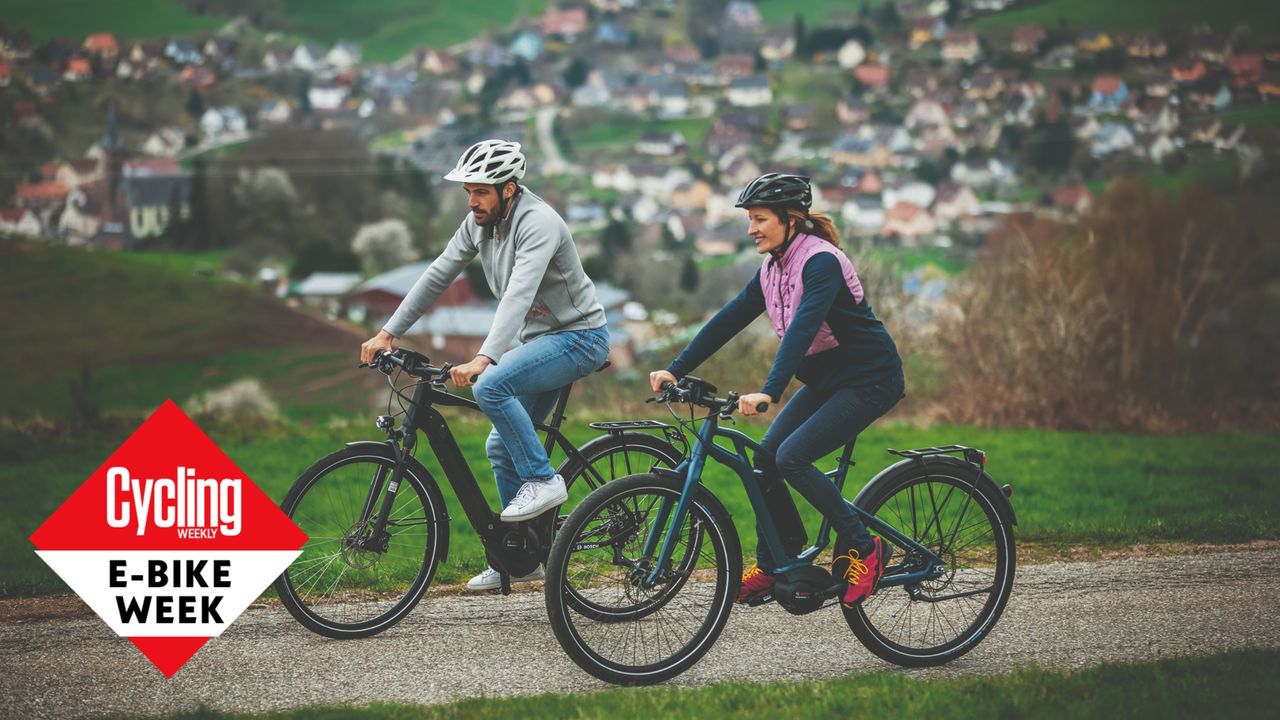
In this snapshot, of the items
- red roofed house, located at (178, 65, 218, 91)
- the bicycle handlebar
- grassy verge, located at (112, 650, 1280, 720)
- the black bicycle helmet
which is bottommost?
red roofed house, located at (178, 65, 218, 91)

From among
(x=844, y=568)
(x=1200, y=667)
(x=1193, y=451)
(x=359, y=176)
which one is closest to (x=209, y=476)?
(x=844, y=568)

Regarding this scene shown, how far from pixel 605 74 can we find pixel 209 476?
86.5 meters

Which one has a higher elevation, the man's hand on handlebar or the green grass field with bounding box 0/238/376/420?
the man's hand on handlebar

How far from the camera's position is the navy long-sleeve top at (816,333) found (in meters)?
4.95

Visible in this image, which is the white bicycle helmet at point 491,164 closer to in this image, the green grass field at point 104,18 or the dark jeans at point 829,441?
the dark jeans at point 829,441

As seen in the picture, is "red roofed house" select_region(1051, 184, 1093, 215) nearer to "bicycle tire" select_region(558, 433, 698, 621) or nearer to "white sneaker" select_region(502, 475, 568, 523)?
"bicycle tire" select_region(558, 433, 698, 621)

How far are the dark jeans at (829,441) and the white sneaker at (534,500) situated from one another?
992 millimetres

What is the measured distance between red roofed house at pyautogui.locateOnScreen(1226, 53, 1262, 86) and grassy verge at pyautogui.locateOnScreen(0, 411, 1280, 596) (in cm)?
4073

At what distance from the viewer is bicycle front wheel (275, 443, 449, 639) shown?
5.57 m

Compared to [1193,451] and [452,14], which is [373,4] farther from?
[1193,451]

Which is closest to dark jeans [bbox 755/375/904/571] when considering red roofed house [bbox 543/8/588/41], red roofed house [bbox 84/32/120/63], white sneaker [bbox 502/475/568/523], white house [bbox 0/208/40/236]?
white sneaker [bbox 502/475/568/523]

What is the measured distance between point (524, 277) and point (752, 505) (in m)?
1.47

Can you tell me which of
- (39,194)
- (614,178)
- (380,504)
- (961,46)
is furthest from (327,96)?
(380,504)

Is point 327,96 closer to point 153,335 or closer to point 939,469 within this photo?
point 153,335
